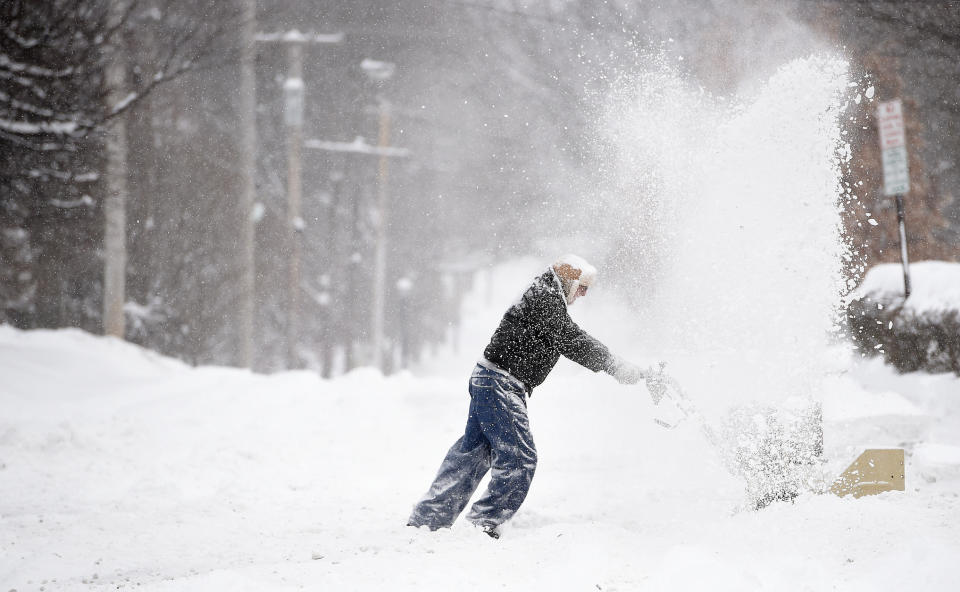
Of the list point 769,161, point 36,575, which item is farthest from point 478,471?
point 769,161

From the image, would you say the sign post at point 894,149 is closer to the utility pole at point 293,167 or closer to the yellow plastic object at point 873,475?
the yellow plastic object at point 873,475

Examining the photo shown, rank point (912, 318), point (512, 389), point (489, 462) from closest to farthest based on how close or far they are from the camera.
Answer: point (512, 389), point (489, 462), point (912, 318)

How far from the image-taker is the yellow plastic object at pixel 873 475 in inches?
205

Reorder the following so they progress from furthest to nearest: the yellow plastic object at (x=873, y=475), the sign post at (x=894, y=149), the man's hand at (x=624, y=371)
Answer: the sign post at (x=894, y=149) → the yellow plastic object at (x=873, y=475) → the man's hand at (x=624, y=371)

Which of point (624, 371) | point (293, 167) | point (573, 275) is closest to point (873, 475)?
point (624, 371)

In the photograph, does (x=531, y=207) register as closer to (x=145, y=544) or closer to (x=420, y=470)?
(x=420, y=470)

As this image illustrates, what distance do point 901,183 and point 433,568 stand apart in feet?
28.4

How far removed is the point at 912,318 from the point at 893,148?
2.19 metres

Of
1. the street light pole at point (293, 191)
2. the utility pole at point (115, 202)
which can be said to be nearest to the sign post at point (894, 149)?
the utility pole at point (115, 202)

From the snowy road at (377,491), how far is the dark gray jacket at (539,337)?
3.00ft

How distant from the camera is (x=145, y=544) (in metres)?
5.06

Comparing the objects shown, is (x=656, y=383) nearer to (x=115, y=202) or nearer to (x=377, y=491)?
(x=377, y=491)

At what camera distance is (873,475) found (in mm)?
5277

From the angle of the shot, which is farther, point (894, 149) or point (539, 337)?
point (894, 149)
